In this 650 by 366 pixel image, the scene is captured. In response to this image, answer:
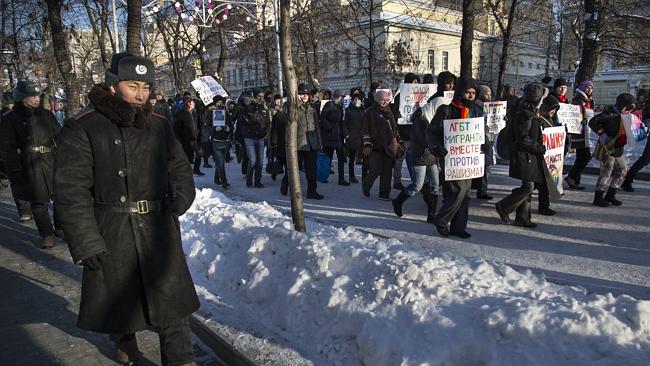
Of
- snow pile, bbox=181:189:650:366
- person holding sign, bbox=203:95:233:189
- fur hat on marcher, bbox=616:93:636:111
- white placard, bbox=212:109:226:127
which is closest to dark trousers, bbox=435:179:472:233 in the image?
snow pile, bbox=181:189:650:366

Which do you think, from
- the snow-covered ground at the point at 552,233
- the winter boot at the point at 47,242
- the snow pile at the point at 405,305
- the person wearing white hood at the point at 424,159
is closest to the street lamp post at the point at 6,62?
the snow-covered ground at the point at 552,233

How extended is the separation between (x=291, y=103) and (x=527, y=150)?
3296 mm

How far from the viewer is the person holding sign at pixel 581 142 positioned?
8992 mm

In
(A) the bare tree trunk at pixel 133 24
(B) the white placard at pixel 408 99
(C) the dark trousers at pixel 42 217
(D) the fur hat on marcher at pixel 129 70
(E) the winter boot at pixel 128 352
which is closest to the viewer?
(D) the fur hat on marcher at pixel 129 70

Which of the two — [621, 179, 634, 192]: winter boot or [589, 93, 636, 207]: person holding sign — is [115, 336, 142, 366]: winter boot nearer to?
[589, 93, 636, 207]: person holding sign

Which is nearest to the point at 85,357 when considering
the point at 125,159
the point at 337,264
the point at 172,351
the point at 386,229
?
the point at 172,351

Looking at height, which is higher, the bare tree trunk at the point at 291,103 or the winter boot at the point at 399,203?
the bare tree trunk at the point at 291,103

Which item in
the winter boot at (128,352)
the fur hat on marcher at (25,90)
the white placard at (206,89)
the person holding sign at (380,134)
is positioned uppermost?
the white placard at (206,89)

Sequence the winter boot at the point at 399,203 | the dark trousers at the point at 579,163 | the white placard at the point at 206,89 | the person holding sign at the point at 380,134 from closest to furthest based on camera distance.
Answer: the winter boot at the point at 399,203 < the person holding sign at the point at 380,134 < the dark trousers at the point at 579,163 < the white placard at the point at 206,89

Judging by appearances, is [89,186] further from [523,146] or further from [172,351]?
[523,146]

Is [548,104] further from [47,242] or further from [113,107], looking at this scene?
[47,242]

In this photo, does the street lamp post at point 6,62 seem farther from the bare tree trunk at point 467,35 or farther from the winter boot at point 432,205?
the winter boot at point 432,205

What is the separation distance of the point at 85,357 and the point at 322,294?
1857 millimetres

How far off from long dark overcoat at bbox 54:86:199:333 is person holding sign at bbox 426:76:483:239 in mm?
3895
